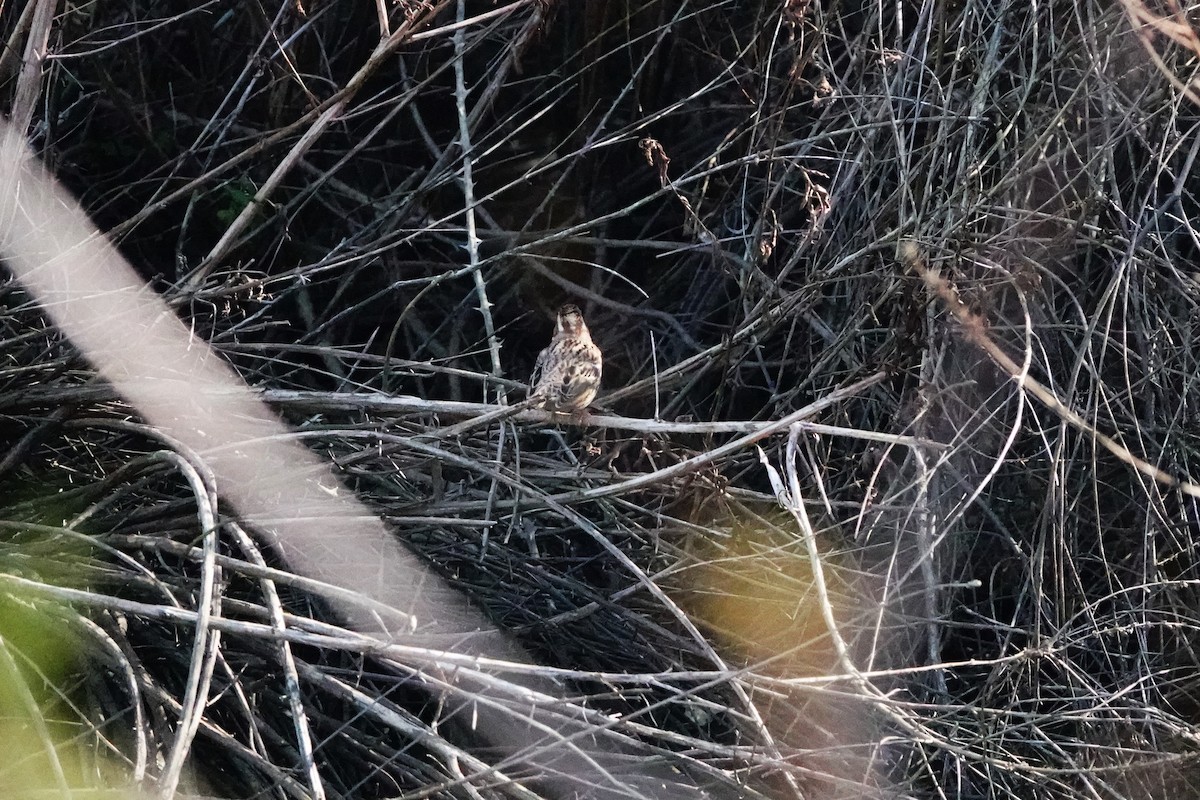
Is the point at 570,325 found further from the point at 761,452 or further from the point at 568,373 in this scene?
the point at 761,452

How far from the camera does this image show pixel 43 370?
3.75 m

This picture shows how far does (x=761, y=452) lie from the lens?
3.02 m

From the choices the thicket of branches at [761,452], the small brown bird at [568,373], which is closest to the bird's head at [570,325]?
the small brown bird at [568,373]

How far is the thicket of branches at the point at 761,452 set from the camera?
3283mm

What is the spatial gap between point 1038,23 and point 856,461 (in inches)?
56.8

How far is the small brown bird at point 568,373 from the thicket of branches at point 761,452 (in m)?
0.12

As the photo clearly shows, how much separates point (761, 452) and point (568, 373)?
0.93m

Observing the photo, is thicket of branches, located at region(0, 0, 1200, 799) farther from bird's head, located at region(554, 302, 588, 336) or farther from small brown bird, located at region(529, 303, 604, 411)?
bird's head, located at region(554, 302, 588, 336)

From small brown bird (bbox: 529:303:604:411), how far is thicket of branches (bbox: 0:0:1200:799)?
124 millimetres

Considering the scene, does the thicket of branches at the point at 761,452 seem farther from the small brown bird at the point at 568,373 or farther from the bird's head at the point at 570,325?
the bird's head at the point at 570,325

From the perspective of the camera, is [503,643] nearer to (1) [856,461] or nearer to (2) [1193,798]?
(1) [856,461]

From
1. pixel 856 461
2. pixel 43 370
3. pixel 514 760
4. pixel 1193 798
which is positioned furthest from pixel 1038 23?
pixel 43 370

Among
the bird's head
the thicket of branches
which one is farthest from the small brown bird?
the thicket of branches

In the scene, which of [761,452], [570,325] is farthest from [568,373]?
[761,452]
